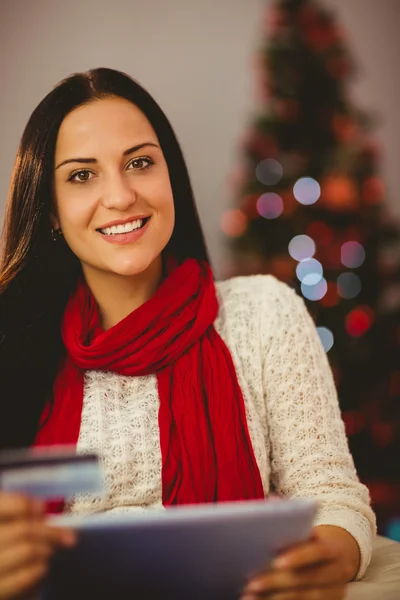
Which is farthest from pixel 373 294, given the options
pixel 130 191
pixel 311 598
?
pixel 311 598

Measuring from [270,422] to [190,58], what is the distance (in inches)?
93.4

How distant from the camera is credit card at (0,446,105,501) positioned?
0.65 metres

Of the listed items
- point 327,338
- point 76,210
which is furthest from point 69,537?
point 327,338

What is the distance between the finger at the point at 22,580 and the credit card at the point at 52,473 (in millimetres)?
79

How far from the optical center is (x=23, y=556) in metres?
0.67

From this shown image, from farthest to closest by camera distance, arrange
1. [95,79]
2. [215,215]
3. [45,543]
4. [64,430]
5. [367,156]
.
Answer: [215,215] → [367,156] → [95,79] → [64,430] → [45,543]

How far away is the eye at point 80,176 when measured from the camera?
131 centimetres

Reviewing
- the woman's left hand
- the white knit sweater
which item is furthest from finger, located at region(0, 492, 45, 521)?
the white knit sweater

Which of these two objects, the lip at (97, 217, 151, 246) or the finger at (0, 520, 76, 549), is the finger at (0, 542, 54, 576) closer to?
the finger at (0, 520, 76, 549)

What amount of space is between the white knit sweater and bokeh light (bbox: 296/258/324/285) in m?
1.19

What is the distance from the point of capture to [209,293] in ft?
4.60

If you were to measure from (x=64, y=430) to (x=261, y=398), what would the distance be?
0.38 m

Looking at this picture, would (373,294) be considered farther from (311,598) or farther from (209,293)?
(311,598)

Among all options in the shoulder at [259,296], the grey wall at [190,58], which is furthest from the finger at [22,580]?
→ the grey wall at [190,58]
